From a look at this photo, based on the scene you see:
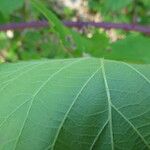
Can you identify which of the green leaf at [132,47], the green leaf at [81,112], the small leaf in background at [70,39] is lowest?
the green leaf at [81,112]

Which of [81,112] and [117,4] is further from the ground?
[117,4]

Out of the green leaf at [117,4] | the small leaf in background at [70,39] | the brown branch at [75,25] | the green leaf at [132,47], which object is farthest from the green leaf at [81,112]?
the green leaf at [117,4]

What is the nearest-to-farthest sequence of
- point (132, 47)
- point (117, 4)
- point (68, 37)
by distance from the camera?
point (68, 37), point (132, 47), point (117, 4)

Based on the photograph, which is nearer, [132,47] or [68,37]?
[68,37]

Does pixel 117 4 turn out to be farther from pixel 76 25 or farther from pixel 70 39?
pixel 70 39

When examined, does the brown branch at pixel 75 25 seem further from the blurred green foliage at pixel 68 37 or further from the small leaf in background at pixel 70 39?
the small leaf in background at pixel 70 39

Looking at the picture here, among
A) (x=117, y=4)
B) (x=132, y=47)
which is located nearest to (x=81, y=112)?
(x=132, y=47)

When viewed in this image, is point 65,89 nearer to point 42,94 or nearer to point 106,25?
point 42,94
